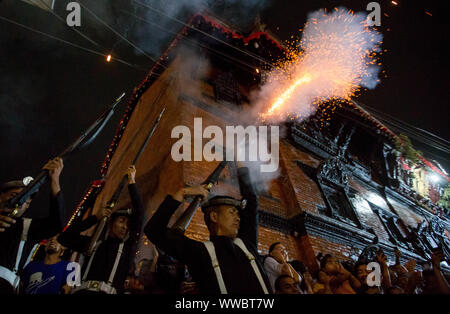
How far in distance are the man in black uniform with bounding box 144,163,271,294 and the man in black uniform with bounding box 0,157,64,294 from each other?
132 cm

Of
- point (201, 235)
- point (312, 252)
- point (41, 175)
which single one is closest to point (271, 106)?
point (312, 252)

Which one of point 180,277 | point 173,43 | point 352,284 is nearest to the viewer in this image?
point 180,277

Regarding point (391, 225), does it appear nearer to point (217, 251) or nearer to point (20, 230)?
point (217, 251)

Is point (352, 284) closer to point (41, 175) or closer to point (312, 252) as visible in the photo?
point (312, 252)

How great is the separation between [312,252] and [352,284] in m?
1.51

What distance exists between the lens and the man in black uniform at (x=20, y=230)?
6.41 feet

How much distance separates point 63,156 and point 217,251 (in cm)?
234

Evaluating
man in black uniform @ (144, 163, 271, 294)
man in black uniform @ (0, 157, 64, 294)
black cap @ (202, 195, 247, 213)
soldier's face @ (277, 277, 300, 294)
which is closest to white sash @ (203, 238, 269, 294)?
man in black uniform @ (144, 163, 271, 294)

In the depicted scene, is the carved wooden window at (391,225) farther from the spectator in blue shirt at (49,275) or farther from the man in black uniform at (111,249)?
the spectator in blue shirt at (49,275)

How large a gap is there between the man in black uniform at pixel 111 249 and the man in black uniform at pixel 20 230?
32 centimetres

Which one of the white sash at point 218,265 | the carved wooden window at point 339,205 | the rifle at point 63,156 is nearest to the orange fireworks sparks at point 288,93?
the carved wooden window at point 339,205

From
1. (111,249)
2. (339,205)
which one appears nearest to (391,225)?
(339,205)
